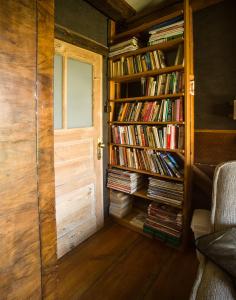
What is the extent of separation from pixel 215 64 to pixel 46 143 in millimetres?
1716

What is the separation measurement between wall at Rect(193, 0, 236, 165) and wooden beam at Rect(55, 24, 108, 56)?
950mm

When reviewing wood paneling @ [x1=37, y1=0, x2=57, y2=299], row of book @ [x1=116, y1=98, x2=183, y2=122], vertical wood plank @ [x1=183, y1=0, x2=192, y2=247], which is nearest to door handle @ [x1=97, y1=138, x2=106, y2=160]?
row of book @ [x1=116, y1=98, x2=183, y2=122]

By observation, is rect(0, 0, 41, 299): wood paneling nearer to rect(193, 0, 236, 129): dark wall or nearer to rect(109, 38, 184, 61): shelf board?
rect(109, 38, 184, 61): shelf board

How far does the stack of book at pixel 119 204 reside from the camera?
2340 mm

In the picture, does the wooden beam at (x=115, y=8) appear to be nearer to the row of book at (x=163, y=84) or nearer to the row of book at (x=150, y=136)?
the row of book at (x=163, y=84)

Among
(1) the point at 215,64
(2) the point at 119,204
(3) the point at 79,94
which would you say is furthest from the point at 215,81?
(2) the point at 119,204

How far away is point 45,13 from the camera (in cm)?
90

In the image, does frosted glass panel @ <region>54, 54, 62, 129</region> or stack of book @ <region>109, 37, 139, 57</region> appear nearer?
frosted glass panel @ <region>54, 54, 62, 129</region>

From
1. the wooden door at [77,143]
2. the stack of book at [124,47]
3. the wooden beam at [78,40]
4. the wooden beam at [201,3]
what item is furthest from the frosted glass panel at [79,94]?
the wooden beam at [201,3]

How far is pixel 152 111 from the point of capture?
6.55 feet

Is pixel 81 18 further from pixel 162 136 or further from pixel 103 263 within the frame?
pixel 103 263

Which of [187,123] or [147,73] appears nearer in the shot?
[187,123]

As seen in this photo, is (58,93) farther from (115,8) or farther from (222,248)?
(222,248)

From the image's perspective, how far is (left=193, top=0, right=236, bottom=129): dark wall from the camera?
5.78ft
